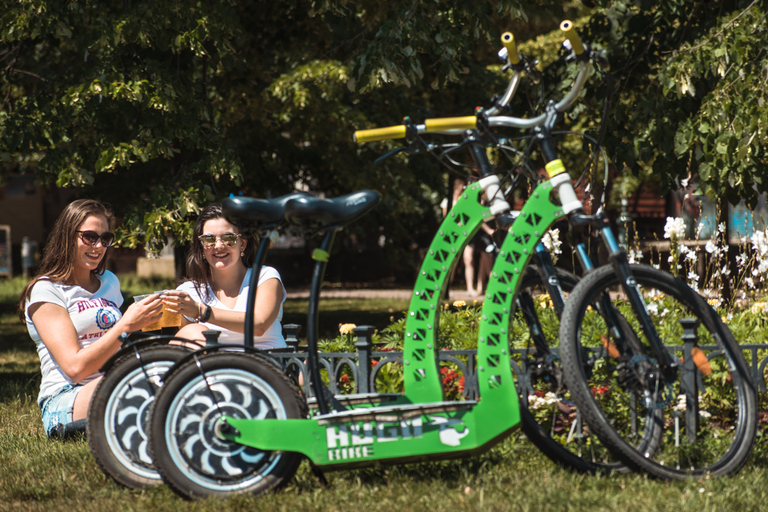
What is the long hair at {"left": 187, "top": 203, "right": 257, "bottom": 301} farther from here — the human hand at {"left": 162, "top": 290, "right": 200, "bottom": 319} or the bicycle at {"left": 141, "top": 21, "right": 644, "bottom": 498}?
the bicycle at {"left": 141, "top": 21, "right": 644, "bottom": 498}

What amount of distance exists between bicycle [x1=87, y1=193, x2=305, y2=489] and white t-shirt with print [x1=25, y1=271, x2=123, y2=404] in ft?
2.50

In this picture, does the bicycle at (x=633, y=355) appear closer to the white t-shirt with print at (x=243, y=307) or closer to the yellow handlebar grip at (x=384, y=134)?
the yellow handlebar grip at (x=384, y=134)

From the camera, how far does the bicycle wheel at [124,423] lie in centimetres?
304

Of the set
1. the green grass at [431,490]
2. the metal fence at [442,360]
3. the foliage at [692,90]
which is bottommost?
the green grass at [431,490]

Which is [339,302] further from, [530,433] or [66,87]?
[530,433]

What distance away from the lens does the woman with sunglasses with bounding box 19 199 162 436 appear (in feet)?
12.0

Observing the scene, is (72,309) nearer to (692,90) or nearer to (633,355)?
(633,355)

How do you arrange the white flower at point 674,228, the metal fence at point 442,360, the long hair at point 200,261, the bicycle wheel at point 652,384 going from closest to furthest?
the bicycle wheel at point 652,384 < the metal fence at point 442,360 < the long hair at point 200,261 < the white flower at point 674,228

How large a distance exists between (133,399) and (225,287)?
1.12 meters

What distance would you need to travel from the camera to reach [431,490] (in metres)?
3.01

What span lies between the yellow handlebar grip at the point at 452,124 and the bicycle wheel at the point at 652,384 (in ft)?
2.33

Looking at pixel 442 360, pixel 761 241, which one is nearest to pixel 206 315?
pixel 442 360

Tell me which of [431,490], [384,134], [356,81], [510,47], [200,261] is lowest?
[431,490]

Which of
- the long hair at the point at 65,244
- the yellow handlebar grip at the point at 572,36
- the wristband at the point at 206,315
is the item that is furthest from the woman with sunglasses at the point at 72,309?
the yellow handlebar grip at the point at 572,36
